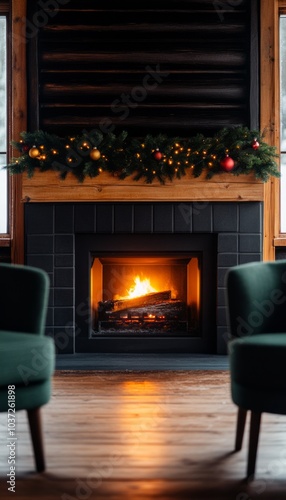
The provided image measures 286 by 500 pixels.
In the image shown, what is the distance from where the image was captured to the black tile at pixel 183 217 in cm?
410

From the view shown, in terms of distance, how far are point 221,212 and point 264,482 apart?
2403mm

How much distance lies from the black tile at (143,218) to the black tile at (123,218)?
36 millimetres

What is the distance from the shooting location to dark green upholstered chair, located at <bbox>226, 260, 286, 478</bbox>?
1929 millimetres

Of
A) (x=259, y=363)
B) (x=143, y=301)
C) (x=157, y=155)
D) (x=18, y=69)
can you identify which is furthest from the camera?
(x=143, y=301)

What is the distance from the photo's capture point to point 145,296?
4.34m

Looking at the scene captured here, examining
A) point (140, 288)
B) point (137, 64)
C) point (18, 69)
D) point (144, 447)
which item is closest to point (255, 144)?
point (137, 64)

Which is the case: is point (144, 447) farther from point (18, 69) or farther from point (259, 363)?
point (18, 69)

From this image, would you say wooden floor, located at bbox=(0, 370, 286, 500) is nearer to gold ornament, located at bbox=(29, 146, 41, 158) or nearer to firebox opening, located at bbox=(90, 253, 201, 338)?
firebox opening, located at bbox=(90, 253, 201, 338)

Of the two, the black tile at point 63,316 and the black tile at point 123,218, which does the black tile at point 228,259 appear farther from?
the black tile at point 63,316

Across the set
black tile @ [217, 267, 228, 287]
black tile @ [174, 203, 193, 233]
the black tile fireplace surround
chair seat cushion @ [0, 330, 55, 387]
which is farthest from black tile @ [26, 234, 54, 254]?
chair seat cushion @ [0, 330, 55, 387]

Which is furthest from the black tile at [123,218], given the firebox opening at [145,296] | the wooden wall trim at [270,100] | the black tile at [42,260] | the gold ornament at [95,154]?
the wooden wall trim at [270,100]

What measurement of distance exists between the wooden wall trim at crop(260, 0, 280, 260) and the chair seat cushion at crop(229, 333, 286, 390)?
2386 millimetres

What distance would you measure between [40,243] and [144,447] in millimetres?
2136

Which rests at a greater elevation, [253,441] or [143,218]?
[143,218]
